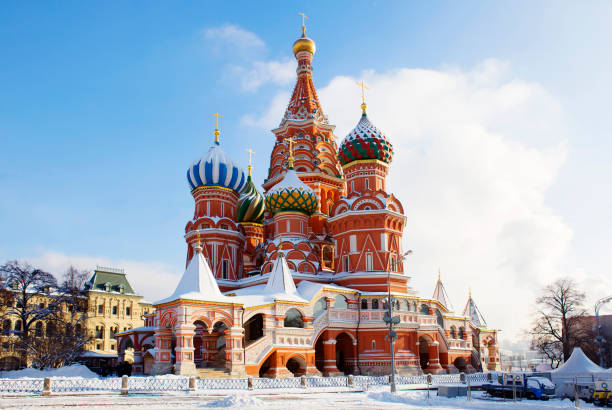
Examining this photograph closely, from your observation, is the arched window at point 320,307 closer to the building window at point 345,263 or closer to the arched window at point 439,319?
the building window at point 345,263

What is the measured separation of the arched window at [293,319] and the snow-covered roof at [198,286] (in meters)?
3.21

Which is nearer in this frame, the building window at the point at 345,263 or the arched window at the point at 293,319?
the arched window at the point at 293,319

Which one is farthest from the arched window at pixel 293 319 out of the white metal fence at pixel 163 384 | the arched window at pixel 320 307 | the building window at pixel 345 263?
the building window at pixel 345 263

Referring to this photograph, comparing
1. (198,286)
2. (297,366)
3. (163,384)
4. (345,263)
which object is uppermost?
(345,263)

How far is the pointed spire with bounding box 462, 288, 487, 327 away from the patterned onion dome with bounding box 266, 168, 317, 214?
15.8 m

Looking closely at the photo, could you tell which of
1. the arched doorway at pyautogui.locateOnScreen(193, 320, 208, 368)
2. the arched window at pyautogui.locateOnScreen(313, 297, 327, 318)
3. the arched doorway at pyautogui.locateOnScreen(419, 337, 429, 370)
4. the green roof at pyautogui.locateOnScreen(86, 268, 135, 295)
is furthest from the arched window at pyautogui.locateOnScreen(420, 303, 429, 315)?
the green roof at pyautogui.locateOnScreen(86, 268, 135, 295)

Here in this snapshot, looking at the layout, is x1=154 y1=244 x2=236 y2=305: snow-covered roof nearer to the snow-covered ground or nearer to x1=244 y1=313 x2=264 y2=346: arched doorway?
x1=244 y1=313 x2=264 y2=346: arched doorway

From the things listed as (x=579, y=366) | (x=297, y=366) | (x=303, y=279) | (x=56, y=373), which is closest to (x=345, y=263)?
(x=303, y=279)

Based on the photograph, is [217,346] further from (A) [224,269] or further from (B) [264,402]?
(B) [264,402]

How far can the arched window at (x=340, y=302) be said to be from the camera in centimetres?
3012

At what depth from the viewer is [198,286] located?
25.4m

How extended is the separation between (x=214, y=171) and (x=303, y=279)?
10364mm

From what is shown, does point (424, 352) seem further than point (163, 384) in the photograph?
Yes

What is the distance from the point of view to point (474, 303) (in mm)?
42594
